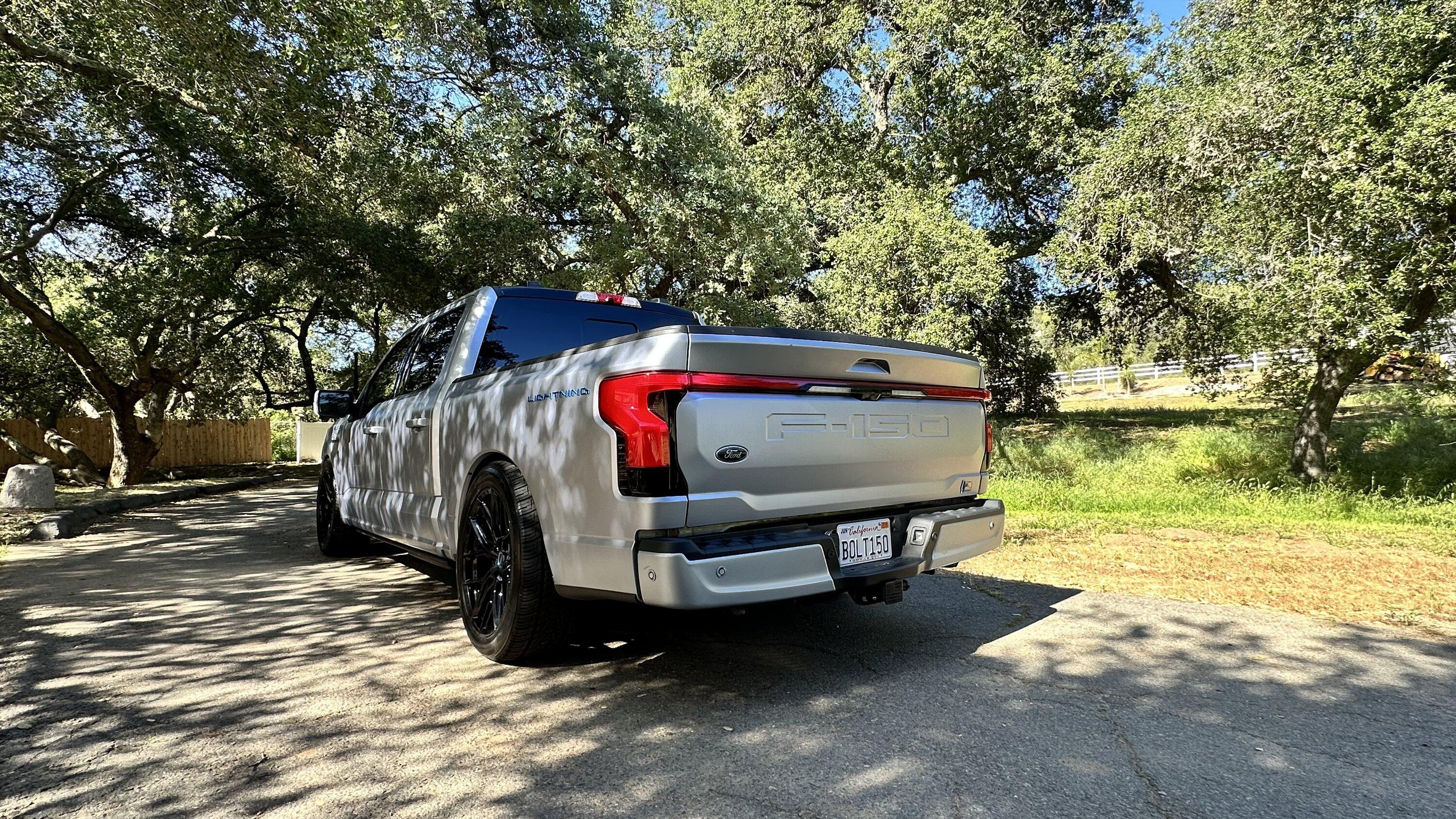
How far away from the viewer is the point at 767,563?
9.75 feet

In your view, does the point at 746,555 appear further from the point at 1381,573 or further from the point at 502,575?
the point at 1381,573

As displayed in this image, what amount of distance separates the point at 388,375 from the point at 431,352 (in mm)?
959

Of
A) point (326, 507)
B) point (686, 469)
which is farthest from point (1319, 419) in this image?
point (326, 507)

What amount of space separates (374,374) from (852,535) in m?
4.52

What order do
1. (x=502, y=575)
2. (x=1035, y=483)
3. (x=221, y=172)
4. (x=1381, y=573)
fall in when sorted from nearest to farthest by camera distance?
1. (x=502, y=575)
2. (x=1381, y=573)
3. (x=1035, y=483)
4. (x=221, y=172)

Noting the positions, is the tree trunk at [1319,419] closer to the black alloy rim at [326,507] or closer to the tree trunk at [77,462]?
the black alloy rim at [326,507]

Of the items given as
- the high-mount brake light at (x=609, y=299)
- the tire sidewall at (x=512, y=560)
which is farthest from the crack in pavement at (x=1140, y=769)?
the high-mount brake light at (x=609, y=299)

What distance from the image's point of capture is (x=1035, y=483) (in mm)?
10281

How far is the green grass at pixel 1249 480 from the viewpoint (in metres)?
7.65

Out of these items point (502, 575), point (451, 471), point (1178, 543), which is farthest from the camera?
point (1178, 543)

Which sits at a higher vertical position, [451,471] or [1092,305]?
[1092,305]

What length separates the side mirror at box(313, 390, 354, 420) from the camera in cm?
639

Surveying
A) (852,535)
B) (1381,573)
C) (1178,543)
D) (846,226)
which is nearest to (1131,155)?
(846,226)

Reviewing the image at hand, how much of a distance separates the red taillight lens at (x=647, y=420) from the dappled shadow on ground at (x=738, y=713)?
106 centimetres
